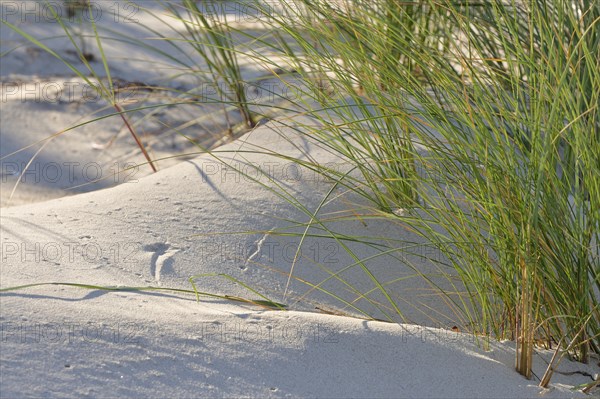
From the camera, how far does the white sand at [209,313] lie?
4.44ft

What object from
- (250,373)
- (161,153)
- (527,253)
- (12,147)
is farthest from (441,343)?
(12,147)

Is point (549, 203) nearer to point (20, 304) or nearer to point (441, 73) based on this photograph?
point (441, 73)

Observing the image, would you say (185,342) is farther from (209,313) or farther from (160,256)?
(160,256)

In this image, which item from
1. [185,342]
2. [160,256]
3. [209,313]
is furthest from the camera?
[160,256]

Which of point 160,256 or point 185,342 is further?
point 160,256

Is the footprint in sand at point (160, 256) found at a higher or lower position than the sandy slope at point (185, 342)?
higher

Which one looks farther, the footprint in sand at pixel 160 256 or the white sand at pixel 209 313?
the footprint in sand at pixel 160 256

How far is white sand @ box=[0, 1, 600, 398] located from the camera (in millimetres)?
1353

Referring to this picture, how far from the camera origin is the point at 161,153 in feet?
9.48

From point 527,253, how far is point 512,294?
17 cm

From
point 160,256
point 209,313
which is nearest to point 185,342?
point 209,313

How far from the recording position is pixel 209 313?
1566mm

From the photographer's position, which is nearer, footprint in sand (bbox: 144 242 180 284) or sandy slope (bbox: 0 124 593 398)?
sandy slope (bbox: 0 124 593 398)

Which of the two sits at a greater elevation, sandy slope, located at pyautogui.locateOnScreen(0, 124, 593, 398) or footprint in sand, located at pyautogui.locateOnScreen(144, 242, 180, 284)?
footprint in sand, located at pyautogui.locateOnScreen(144, 242, 180, 284)
